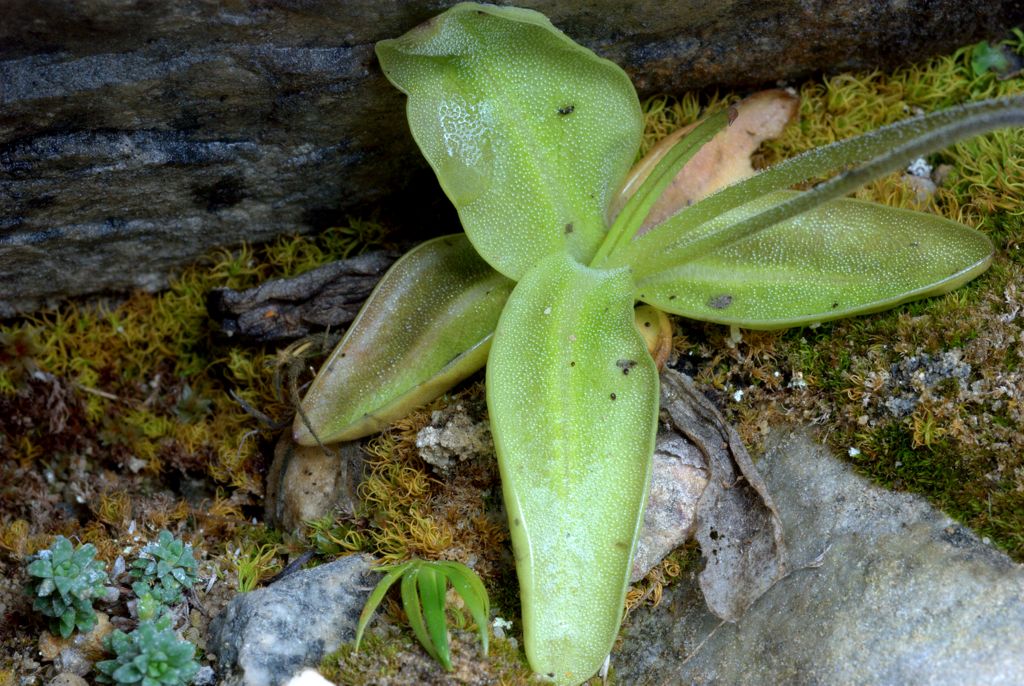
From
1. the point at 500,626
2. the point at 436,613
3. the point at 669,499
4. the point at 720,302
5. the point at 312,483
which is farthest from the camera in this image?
the point at 312,483

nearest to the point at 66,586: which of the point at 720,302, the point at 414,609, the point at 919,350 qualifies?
the point at 414,609

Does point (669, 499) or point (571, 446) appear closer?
point (571, 446)

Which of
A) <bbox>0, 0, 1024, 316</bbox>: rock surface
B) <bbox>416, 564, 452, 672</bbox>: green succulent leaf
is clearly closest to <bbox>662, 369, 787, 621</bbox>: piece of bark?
<bbox>416, 564, 452, 672</bbox>: green succulent leaf

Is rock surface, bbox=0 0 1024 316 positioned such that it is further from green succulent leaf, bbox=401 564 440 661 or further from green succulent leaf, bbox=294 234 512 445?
green succulent leaf, bbox=401 564 440 661

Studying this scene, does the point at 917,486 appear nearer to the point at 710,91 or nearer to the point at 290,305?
the point at 710,91

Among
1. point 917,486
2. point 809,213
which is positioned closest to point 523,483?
point 917,486

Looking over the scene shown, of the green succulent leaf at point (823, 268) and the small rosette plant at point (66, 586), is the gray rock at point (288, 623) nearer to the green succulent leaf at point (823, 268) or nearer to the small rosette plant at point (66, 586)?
the small rosette plant at point (66, 586)

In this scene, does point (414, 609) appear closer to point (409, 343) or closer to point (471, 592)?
point (471, 592)

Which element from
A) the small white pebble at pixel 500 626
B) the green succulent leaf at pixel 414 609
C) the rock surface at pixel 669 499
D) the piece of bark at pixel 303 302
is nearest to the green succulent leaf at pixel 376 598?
the green succulent leaf at pixel 414 609
